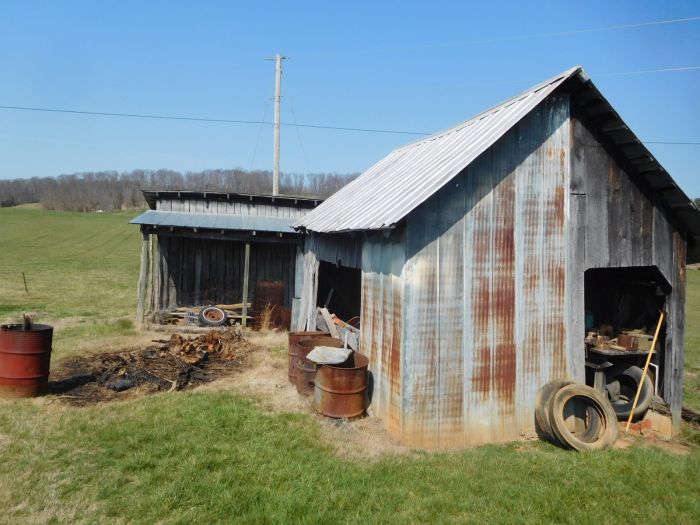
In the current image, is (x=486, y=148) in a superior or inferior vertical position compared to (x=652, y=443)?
superior

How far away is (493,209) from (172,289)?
39.9 feet

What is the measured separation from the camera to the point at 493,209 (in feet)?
24.0

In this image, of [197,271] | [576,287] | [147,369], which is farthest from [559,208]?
[197,271]

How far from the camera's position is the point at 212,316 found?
15812 millimetres

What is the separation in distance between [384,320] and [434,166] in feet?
8.49

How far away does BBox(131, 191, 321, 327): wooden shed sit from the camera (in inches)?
637

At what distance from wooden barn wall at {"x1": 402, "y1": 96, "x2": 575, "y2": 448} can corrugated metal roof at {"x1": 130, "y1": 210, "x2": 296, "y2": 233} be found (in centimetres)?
813

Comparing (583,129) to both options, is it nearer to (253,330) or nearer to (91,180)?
(253,330)

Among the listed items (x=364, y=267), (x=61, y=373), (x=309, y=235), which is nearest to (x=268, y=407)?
(x=364, y=267)

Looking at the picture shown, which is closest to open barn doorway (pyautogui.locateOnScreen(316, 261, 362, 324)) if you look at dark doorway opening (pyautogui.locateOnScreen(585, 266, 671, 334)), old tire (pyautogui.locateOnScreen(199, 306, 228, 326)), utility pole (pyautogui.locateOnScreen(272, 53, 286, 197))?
old tire (pyautogui.locateOnScreen(199, 306, 228, 326))

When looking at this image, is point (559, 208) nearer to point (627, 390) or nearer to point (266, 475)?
point (627, 390)

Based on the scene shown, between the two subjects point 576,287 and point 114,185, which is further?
point 114,185

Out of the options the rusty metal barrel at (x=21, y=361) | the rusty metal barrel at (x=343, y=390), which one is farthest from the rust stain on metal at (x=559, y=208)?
the rusty metal barrel at (x=21, y=361)

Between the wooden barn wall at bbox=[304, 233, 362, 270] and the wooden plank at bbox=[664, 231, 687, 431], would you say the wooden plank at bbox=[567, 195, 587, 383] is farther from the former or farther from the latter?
the wooden barn wall at bbox=[304, 233, 362, 270]
